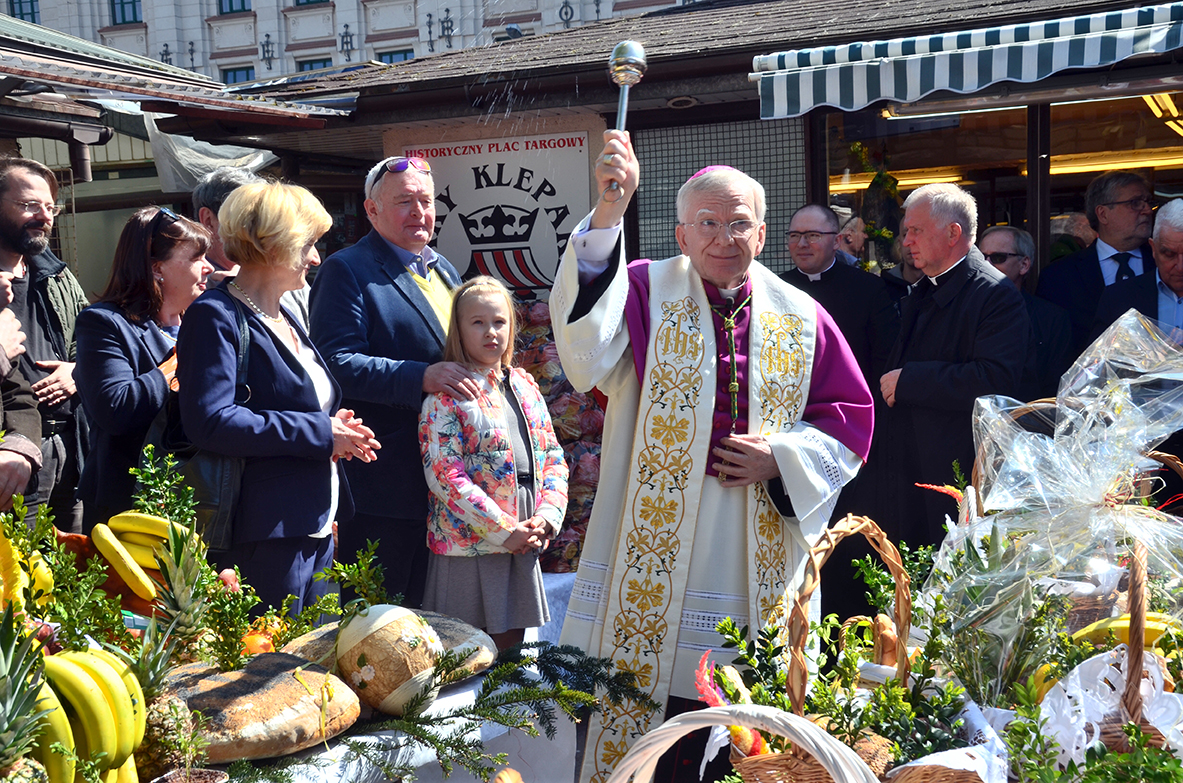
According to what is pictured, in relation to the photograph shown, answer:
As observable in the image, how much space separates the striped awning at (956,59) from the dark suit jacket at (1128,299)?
38.5 inches

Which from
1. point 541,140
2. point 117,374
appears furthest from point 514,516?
point 541,140

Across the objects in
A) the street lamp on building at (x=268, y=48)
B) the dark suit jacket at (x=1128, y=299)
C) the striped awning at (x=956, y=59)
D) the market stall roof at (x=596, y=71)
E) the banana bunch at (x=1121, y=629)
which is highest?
the street lamp on building at (x=268, y=48)

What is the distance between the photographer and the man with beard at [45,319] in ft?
11.5

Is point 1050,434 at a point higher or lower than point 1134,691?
higher

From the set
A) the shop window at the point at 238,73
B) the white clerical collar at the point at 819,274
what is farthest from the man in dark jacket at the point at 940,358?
the shop window at the point at 238,73

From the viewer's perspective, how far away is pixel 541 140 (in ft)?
23.9

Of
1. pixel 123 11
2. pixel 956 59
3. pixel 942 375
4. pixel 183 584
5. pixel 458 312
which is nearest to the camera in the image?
pixel 183 584

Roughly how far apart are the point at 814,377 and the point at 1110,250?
9.51ft

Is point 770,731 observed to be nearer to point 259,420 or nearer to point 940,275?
point 259,420

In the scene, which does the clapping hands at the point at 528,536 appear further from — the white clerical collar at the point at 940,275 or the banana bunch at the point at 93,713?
the white clerical collar at the point at 940,275

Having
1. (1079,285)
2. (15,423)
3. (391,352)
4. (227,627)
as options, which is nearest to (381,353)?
(391,352)

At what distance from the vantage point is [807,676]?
1660mm

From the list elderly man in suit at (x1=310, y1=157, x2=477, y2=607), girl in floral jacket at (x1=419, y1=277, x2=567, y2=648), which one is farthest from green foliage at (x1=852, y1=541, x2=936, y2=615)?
elderly man in suit at (x1=310, y1=157, x2=477, y2=607)

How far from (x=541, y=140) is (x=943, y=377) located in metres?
4.08
